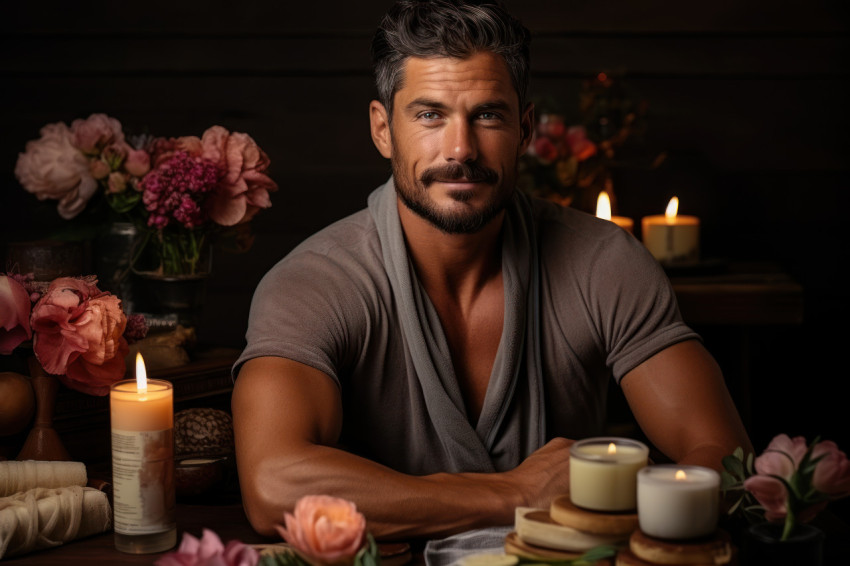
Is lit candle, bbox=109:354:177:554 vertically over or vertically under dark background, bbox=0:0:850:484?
under

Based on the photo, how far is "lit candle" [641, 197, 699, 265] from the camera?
2.75 metres

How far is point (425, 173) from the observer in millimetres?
1708

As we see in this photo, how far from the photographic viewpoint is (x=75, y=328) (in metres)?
1.46

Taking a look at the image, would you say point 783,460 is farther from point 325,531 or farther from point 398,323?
point 398,323

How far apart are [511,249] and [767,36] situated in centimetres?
175

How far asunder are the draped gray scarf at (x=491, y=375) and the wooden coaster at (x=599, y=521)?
0.66 m

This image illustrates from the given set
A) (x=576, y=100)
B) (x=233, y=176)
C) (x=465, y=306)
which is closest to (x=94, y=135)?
(x=233, y=176)

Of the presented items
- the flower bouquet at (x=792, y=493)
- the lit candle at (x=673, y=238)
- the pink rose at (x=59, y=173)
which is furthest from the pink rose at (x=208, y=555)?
the lit candle at (x=673, y=238)

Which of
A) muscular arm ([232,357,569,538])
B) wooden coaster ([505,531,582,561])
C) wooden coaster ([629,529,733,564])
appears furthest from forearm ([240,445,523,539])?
wooden coaster ([629,529,733,564])

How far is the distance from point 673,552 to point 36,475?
0.79 meters

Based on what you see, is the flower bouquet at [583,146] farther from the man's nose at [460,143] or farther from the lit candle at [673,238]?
the man's nose at [460,143]

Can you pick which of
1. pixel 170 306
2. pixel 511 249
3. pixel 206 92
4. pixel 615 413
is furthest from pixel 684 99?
pixel 170 306

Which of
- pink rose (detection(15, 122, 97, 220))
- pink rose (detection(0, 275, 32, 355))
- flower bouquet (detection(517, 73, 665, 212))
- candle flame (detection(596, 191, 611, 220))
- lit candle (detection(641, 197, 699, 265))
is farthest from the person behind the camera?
flower bouquet (detection(517, 73, 665, 212))

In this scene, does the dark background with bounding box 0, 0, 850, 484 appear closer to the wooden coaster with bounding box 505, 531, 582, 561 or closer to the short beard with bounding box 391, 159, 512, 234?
the short beard with bounding box 391, 159, 512, 234
